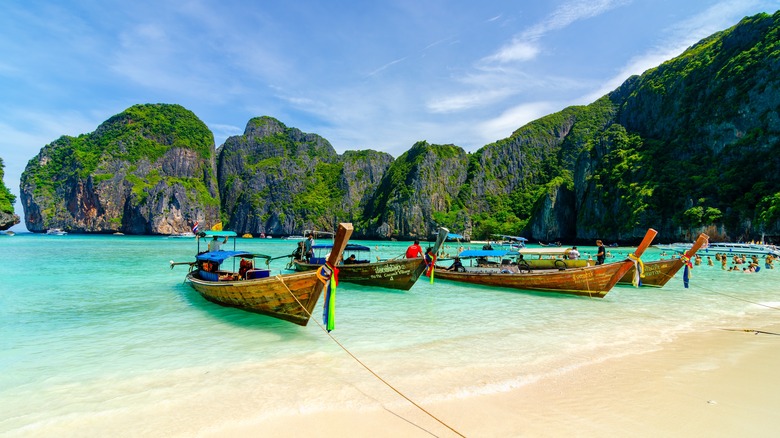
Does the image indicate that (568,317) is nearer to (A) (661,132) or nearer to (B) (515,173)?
(A) (661,132)

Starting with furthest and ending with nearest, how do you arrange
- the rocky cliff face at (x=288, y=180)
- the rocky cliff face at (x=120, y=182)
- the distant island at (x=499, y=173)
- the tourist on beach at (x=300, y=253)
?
the rocky cliff face at (x=288, y=180)
the rocky cliff face at (x=120, y=182)
the distant island at (x=499, y=173)
the tourist on beach at (x=300, y=253)

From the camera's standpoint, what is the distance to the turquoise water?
227 inches

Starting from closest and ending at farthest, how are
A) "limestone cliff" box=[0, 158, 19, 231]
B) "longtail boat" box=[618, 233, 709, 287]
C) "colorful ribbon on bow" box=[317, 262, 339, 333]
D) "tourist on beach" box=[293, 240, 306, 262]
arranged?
"colorful ribbon on bow" box=[317, 262, 339, 333] → "longtail boat" box=[618, 233, 709, 287] → "tourist on beach" box=[293, 240, 306, 262] → "limestone cliff" box=[0, 158, 19, 231]

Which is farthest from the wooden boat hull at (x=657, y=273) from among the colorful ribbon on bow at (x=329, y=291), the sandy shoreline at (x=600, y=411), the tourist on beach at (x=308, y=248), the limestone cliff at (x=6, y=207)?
the limestone cliff at (x=6, y=207)

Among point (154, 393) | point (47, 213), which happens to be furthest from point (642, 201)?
point (47, 213)

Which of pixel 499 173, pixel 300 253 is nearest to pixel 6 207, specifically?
pixel 300 253

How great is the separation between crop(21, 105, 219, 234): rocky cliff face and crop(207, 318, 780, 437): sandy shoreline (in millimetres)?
153303

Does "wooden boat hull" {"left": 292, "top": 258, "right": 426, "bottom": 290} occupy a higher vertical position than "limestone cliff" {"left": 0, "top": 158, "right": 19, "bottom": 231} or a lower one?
lower

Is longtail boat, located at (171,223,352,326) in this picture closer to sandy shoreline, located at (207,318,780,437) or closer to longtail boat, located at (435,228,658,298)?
sandy shoreline, located at (207,318,780,437)

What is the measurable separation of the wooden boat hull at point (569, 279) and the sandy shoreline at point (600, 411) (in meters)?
8.12

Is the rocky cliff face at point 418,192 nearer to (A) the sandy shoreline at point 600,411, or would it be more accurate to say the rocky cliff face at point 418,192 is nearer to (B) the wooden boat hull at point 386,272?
(B) the wooden boat hull at point 386,272

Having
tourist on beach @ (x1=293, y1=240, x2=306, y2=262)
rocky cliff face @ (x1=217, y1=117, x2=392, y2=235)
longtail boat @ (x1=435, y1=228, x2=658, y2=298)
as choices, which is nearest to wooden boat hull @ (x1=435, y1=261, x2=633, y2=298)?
longtail boat @ (x1=435, y1=228, x2=658, y2=298)

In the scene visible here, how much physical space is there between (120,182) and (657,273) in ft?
548

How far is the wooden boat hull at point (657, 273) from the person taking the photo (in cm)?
1980
